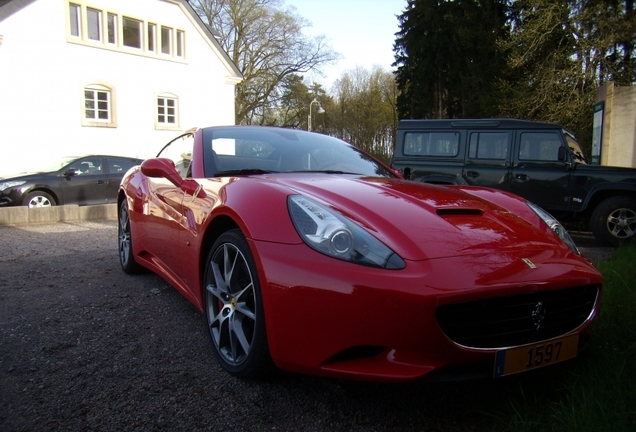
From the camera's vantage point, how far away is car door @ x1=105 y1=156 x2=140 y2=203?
10703mm

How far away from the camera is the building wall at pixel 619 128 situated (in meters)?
9.92

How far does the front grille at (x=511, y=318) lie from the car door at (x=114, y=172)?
33.2 ft

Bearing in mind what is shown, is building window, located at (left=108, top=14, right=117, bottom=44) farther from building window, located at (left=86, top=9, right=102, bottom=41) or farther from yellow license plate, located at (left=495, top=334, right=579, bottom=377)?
yellow license plate, located at (left=495, top=334, right=579, bottom=377)

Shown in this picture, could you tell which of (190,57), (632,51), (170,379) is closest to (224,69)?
(190,57)

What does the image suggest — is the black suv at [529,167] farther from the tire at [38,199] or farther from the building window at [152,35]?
the building window at [152,35]

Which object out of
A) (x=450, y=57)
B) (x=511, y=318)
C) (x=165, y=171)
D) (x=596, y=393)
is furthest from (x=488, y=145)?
(x=450, y=57)

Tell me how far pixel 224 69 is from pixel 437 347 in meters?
24.3

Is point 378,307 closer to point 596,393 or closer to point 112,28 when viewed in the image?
point 596,393

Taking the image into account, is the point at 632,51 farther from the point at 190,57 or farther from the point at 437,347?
the point at 437,347

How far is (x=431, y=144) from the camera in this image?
8461mm

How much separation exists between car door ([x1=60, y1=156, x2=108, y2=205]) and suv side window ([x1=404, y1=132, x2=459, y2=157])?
6652mm

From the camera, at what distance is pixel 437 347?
1703 mm

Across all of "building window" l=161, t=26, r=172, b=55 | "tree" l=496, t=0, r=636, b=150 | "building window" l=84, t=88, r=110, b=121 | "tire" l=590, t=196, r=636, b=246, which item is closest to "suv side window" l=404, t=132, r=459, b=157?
"tire" l=590, t=196, r=636, b=246

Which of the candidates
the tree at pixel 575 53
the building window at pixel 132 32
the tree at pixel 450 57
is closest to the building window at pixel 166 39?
the building window at pixel 132 32
